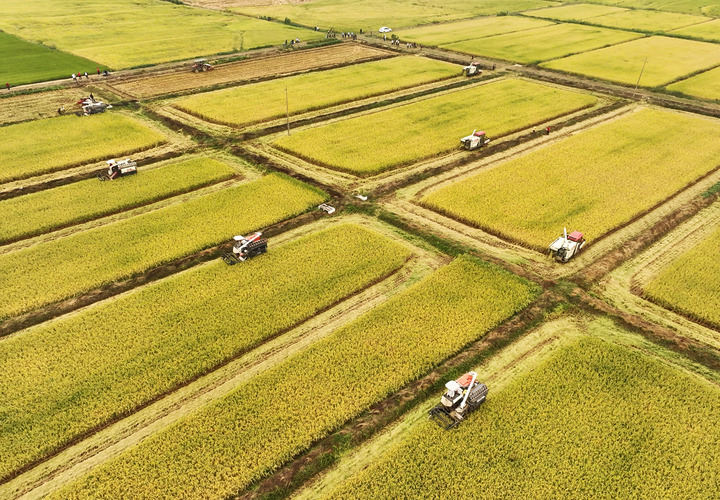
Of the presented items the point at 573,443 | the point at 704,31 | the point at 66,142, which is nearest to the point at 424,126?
the point at 66,142

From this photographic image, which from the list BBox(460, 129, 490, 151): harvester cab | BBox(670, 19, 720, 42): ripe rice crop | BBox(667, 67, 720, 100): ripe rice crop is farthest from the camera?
BBox(670, 19, 720, 42): ripe rice crop

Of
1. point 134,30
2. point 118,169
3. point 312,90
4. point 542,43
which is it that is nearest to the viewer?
point 118,169

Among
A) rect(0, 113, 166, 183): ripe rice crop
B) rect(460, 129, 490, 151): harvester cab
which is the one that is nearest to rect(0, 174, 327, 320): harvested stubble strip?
rect(0, 113, 166, 183): ripe rice crop

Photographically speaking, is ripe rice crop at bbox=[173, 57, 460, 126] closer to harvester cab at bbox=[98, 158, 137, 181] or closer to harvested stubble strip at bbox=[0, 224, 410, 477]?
harvester cab at bbox=[98, 158, 137, 181]

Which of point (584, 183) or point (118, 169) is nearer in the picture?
point (584, 183)

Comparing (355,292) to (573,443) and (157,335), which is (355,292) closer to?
(157,335)

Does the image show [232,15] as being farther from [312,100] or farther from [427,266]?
[427,266]
